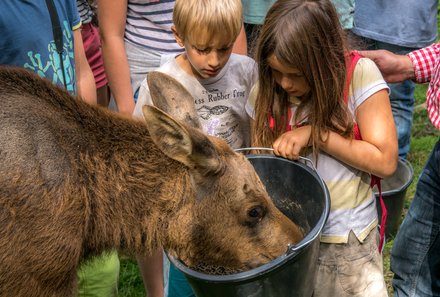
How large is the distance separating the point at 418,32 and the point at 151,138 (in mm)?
3371

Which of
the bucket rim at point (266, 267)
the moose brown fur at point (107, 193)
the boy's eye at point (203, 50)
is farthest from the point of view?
the boy's eye at point (203, 50)

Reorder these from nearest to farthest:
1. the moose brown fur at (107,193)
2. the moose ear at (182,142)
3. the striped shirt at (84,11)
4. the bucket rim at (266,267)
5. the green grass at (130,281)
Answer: the bucket rim at (266,267)
the moose brown fur at (107,193)
the moose ear at (182,142)
the green grass at (130,281)
the striped shirt at (84,11)

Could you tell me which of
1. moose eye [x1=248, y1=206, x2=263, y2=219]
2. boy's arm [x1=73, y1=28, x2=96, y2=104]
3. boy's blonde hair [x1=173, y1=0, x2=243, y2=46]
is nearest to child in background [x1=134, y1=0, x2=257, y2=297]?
boy's blonde hair [x1=173, y1=0, x2=243, y2=46]

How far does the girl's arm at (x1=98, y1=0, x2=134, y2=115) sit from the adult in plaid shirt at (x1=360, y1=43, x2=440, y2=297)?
1660 mm

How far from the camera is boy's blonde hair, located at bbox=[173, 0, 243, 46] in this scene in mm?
4258

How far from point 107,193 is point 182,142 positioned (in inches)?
19.1

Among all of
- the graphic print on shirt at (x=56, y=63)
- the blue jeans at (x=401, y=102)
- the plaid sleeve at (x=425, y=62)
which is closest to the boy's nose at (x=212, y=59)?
the graphic print on shirt at (x=56, y=63)

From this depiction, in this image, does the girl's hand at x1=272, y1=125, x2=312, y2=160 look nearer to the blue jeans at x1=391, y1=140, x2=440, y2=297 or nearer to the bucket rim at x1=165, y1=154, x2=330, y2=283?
the bucket rim at x1=165, y1=154, x2=330, y2=283

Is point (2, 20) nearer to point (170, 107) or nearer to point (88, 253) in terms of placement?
point (170, 107)

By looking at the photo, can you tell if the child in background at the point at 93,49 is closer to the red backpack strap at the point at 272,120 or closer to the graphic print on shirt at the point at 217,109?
the graphic print on shirt at the point at 217,109

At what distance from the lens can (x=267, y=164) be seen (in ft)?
13.8

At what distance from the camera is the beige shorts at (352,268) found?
4105mm

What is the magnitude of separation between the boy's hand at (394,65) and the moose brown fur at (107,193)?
1264 mm

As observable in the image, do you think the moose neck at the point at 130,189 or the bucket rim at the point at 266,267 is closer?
the bucket rim at the point at 266,267
